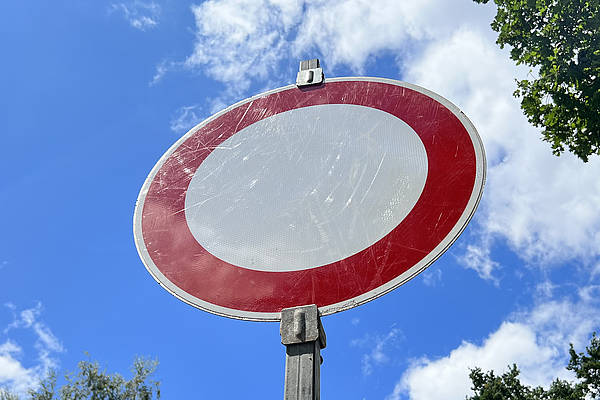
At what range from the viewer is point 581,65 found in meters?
6.11

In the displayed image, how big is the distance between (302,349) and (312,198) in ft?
2.63

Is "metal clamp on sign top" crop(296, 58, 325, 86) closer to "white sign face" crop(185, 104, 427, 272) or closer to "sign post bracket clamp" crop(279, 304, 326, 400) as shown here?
"white sign face" crop(185, 104, 427, 272)

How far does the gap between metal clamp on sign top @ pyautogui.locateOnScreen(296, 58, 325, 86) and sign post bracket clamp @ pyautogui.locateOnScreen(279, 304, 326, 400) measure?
170cm

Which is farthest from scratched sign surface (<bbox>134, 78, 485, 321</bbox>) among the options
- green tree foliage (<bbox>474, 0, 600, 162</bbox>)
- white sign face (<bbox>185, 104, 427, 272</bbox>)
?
green tree foliage (<bbox>474, 0, 600, 162</bbox>)

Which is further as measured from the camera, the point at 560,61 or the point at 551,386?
the point at 551,386

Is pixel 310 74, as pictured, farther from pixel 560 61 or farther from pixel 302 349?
pixel 560 61

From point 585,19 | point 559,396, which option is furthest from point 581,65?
point 559,396

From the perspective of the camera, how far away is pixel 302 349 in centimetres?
224

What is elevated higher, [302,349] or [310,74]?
[310,74]

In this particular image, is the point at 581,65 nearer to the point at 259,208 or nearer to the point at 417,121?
the point at 417,121

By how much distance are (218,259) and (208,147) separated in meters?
0.95

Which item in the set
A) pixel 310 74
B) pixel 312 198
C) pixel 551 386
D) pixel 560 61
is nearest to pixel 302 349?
pixel 312 198

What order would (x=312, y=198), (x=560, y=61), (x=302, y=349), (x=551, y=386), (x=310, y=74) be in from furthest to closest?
(x=551, y=386), (x=560, y=61), (x=310, y=74), (x=312, y=198), (x=302, y=349)

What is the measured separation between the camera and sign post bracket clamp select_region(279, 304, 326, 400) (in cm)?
216
